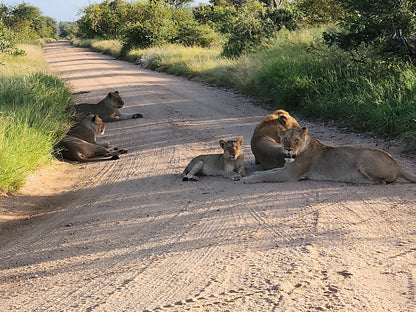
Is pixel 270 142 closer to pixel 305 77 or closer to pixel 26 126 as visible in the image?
pixel 26 126

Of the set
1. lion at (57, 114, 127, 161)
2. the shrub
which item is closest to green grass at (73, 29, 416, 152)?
lion at (57, 114, 127, 161)

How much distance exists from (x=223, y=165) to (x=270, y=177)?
0.94 meters

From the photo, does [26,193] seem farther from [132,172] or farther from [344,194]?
[344,194]

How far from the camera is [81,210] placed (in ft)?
22.1

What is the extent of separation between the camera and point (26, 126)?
349 inches

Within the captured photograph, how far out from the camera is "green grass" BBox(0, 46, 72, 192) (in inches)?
301

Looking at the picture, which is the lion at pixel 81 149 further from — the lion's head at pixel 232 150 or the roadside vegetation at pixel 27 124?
the lion's head at pixel 232 150

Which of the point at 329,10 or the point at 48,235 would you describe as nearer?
the point at 48,235

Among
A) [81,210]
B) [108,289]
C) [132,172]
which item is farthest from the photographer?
[132,172]

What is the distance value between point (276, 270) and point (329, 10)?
21.1 meters

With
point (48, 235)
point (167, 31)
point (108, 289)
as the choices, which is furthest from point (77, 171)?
point (167, 31)

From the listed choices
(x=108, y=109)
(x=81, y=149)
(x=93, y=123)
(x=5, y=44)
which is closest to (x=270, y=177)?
(x=81, y=149)

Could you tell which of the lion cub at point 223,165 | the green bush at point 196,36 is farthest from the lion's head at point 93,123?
the green bush at point 196,36

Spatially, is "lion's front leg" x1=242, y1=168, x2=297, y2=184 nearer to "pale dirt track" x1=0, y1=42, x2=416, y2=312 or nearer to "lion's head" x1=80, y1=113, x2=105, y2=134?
"pale dirt track" x1=0, y1=42, x2=416, y2=312
